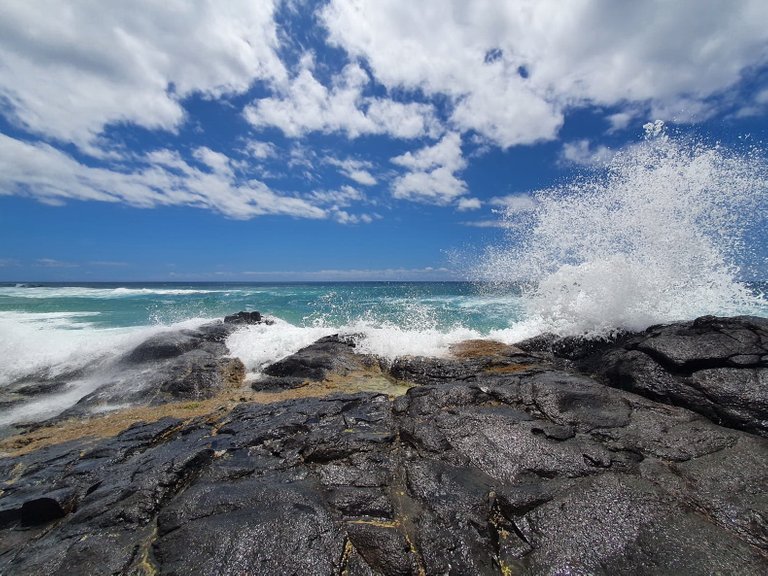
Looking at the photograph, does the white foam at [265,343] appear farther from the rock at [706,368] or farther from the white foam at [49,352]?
the rock at [706,368]

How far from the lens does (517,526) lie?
112 inches

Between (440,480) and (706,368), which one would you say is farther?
(706,368)

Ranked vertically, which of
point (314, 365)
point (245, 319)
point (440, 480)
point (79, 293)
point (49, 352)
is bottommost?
point (79, 293)

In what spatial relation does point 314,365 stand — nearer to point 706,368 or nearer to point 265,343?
point 265,343

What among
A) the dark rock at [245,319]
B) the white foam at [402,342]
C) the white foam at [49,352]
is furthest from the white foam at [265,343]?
the white foam at [49,352]

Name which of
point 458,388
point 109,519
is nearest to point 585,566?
point 458,388

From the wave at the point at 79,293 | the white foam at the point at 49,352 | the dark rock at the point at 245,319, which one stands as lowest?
the wave at the point at 79,293

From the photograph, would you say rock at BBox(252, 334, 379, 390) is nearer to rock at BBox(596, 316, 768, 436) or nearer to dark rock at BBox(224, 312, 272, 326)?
rock at BBox(596, 316, 768, 436)

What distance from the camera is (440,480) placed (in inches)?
134

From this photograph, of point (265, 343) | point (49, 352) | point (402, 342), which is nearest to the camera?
point (402, 342)

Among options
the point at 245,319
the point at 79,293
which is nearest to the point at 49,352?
the point at 245,319

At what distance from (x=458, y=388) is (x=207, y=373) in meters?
6.46

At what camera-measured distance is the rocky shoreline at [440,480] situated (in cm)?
263

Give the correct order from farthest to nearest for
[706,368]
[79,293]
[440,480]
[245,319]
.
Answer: [79,293] < [245,319] < [706,368] < [440,480]
